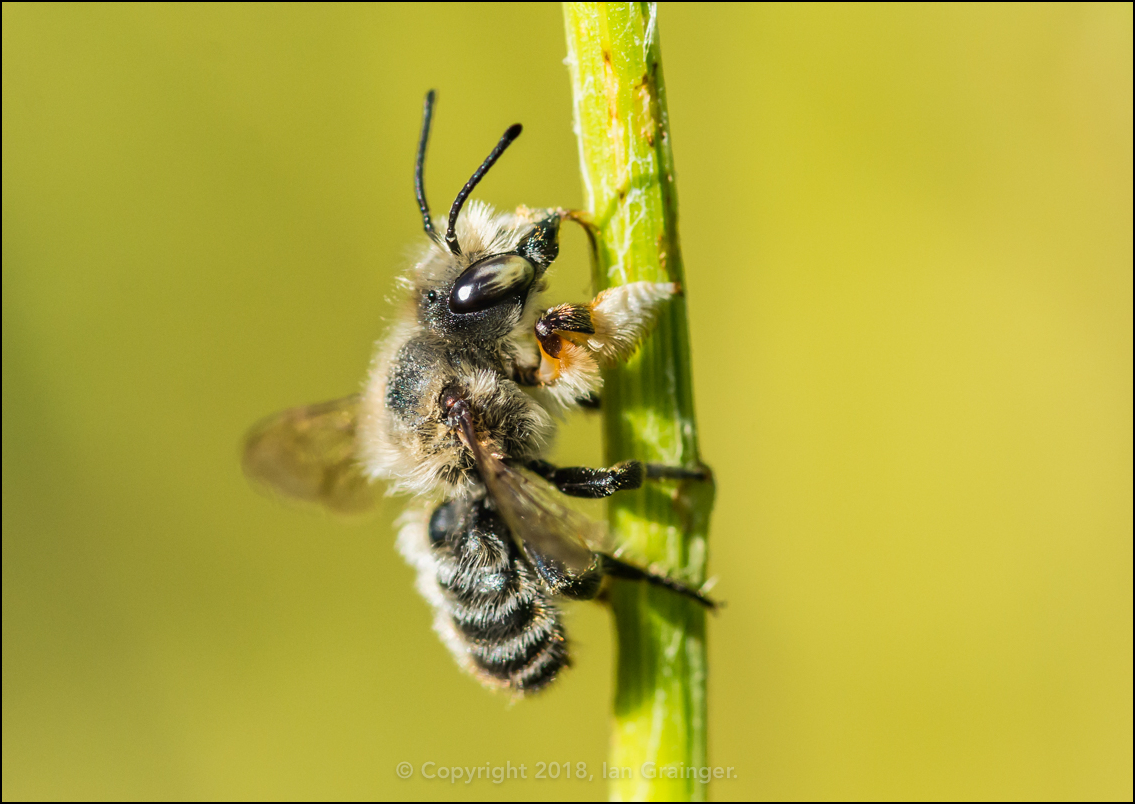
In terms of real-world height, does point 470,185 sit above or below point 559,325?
above

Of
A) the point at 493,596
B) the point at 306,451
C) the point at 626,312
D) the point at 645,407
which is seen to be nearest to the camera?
the point at 626,312

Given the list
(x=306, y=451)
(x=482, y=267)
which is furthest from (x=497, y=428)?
(x=306, y=451)

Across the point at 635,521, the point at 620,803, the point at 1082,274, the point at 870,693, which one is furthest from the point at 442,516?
the point at 1082,274

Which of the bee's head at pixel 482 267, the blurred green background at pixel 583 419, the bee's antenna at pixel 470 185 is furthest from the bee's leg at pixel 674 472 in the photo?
the blurred green background at pixel 583 419

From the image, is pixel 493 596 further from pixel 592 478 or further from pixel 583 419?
pixel 583 419

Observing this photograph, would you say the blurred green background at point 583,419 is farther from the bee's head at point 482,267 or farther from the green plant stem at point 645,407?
the green plant stem at point 645,407

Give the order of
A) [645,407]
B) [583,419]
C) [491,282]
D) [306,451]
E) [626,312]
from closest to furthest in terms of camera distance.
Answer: [626,312]
[645,407]
[491,282]
[306,451]
[583,419]

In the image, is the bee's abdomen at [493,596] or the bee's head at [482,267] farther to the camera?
the bee's abdomen at [493,596]
